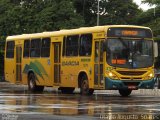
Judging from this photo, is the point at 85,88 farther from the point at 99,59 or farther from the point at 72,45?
the point at 72,45

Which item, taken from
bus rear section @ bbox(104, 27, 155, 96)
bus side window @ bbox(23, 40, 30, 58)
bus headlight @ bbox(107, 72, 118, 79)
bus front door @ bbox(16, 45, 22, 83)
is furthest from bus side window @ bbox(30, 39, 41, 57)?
bus headlight @ bbox(107, 72, 118, 79)

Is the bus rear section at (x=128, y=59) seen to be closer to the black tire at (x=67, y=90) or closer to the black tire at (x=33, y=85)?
the black tire at (x=67, y=90)

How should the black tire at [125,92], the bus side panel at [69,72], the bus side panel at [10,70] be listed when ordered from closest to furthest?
the black tire at [125,92] → the bus side panel at [69,72] → the bus side panel at [10,70]

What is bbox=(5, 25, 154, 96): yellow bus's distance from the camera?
27594mm

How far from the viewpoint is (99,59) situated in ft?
92.0

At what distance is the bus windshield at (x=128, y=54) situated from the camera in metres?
27.6

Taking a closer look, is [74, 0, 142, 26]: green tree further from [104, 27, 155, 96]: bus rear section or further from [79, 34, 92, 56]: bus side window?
[104, 27, 155, 96]: bus rear section

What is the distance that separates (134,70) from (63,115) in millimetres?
12151

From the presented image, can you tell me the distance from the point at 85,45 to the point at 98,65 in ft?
4.81

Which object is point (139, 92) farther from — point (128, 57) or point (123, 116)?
point (123, 116)

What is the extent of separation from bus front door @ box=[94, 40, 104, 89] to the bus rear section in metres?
0.42

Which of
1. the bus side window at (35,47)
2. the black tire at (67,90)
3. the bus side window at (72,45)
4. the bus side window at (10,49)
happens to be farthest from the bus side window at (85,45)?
the bus side window at (10,49)

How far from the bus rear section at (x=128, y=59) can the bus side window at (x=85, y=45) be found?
1.41 meters

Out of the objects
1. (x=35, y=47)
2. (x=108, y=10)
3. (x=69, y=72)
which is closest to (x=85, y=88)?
(x=69, y=72)
